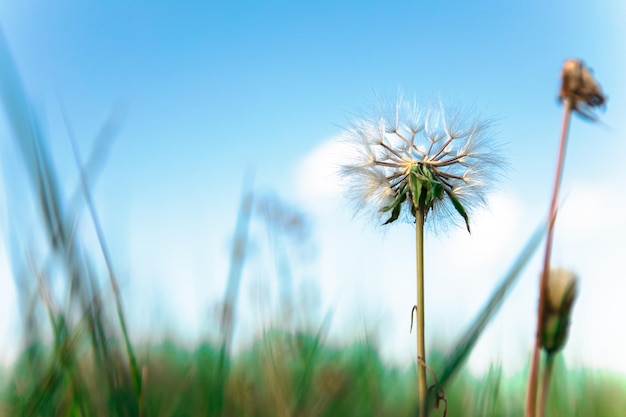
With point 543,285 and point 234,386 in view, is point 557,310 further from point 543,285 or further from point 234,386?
point 234,386

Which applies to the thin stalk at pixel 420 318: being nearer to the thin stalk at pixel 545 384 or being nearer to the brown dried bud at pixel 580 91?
the thin stalk at pixel 545 384

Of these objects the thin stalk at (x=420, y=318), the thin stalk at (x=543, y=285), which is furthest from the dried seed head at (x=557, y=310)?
the thin stalk at (x=420, y=318)

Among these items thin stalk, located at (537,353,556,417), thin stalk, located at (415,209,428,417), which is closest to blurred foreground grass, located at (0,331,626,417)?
thin stalk, located at (415,209,428,417)

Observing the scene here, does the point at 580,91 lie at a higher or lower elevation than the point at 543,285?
higher

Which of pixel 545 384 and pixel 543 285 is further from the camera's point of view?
pixel 545 384

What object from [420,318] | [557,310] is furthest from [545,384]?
[420,318]

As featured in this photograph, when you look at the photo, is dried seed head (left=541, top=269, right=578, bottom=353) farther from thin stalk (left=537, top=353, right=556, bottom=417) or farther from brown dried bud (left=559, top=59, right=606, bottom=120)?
brown dried bud (left=559, top=59, right=606, bottom=120)
